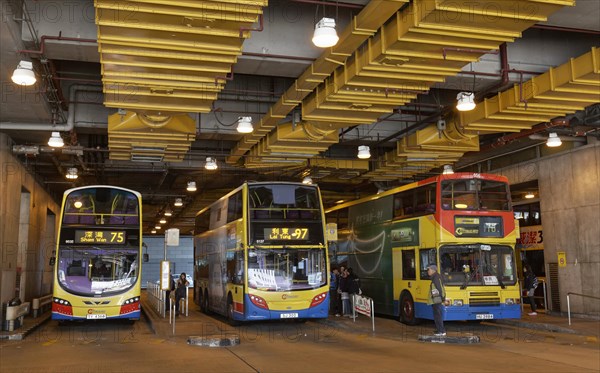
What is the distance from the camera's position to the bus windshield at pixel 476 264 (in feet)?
48.7

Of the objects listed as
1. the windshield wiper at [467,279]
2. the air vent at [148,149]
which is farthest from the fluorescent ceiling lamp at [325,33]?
the windshield wiper at [467,279]

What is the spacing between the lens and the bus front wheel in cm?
1603

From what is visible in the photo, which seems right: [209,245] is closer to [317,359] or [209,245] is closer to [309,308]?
[309,308]

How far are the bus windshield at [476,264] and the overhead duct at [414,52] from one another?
434cm

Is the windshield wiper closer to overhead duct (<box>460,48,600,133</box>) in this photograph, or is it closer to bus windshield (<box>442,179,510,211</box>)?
bus windshield (<box>442,179,510,211</box>)

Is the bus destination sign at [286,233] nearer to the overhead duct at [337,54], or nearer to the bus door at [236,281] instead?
the bus door at [236,281]

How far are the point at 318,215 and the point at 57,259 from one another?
23.8ft

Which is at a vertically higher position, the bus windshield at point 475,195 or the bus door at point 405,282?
the bus windshield at point 475,195

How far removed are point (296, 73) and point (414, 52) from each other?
280 centimetres

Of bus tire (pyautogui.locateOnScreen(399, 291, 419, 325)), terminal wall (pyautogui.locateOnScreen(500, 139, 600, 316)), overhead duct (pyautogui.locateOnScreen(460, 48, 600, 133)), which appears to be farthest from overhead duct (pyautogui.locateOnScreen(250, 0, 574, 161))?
terminal wall (pyautogui.locateOnScreen(500, 139, 600, 316))

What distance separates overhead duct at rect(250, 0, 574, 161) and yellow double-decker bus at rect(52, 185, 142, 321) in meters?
6.74

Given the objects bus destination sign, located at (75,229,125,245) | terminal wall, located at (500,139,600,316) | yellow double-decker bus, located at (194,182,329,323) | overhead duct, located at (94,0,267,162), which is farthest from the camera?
terminal wall, located at (500,139,600,316)

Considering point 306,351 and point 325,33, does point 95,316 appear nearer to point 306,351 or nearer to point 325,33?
point 306,351

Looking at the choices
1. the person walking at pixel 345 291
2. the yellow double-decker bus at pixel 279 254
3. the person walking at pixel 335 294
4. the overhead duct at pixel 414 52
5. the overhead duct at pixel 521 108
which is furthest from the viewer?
the person walking at pixel 335 294
